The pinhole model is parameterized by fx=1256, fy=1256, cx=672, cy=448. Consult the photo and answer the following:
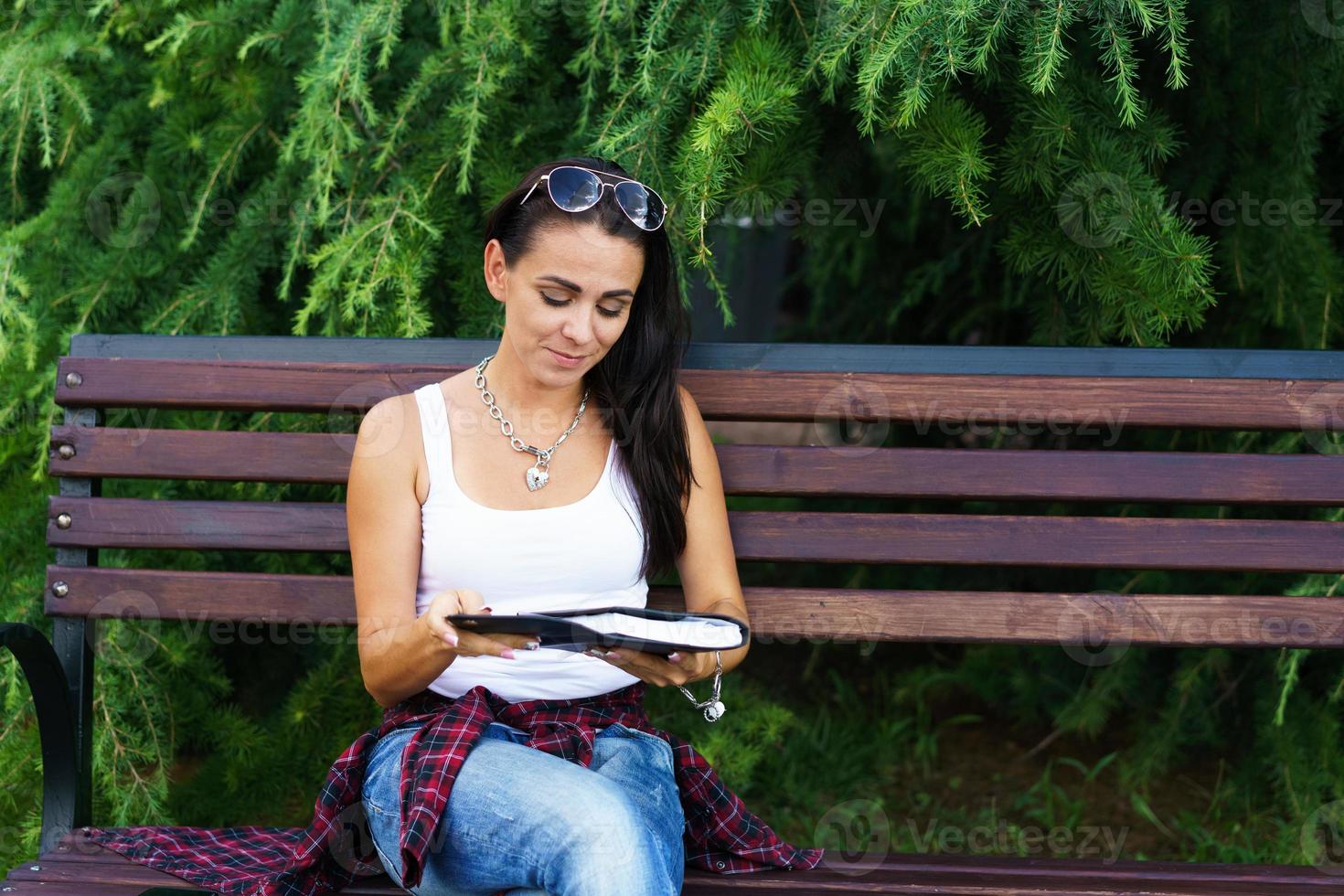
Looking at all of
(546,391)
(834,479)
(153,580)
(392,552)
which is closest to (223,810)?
(153,580)

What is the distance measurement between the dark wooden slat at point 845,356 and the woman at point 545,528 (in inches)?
6.2

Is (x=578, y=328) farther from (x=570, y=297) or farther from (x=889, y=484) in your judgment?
(x=889, y=484)

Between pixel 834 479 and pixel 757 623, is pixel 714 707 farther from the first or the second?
pixel 834 479

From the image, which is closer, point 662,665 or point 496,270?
point 662,665

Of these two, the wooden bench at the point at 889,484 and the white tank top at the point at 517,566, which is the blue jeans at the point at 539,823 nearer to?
the white tank top at the point at 517,566

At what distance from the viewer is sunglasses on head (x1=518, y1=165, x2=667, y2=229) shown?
76.9 inches

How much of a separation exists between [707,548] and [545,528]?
0.96 ft

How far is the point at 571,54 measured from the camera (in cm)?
273

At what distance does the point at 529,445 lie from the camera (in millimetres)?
2123

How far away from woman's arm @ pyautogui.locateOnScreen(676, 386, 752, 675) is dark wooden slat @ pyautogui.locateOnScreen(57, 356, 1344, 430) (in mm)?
155

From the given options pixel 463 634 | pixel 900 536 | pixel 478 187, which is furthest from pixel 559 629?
pixel 478 187

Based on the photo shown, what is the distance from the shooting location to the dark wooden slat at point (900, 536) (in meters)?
2.23

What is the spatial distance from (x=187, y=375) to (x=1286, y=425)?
199cm

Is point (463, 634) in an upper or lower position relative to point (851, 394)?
lower
